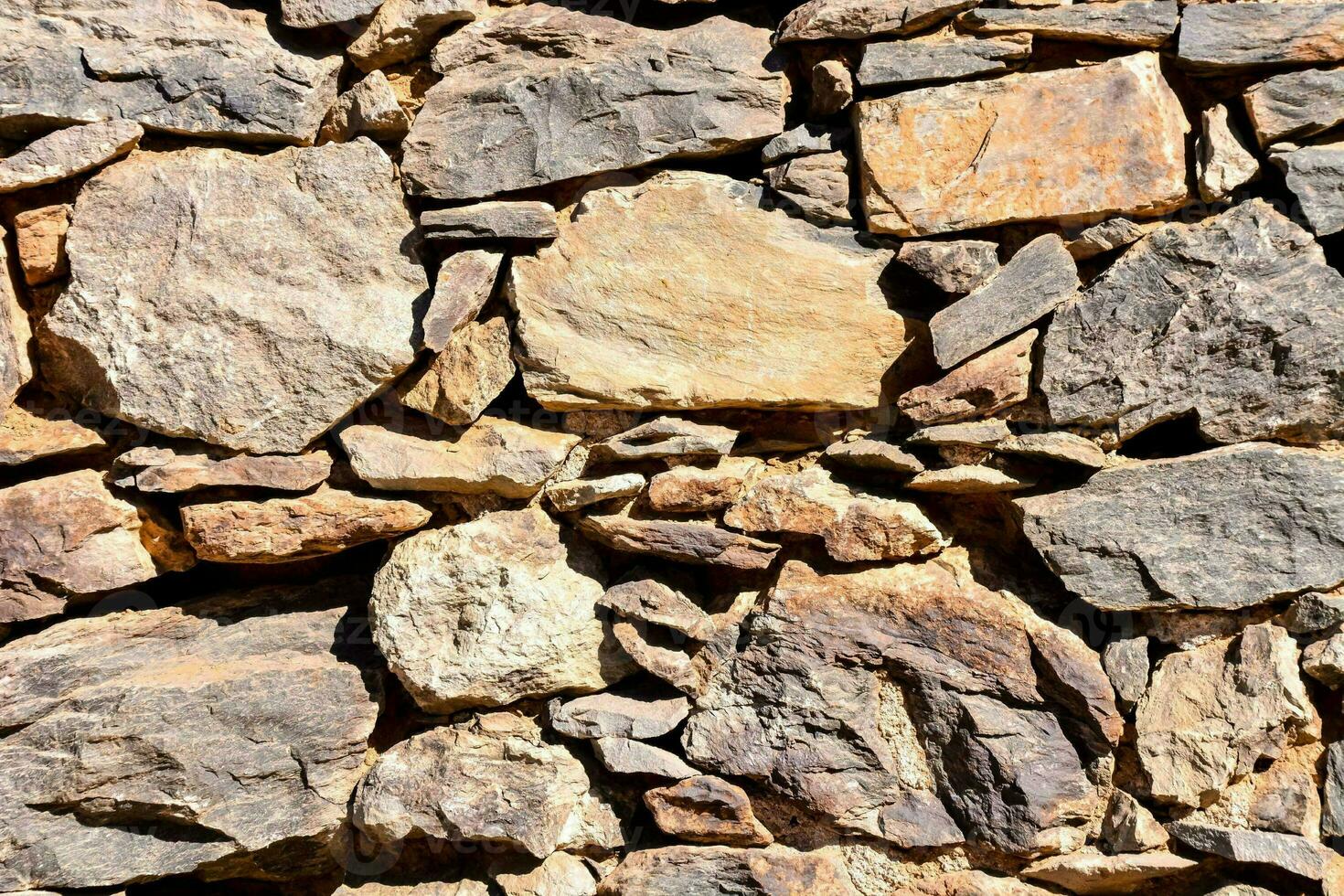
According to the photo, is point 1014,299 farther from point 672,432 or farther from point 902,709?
point 902,709

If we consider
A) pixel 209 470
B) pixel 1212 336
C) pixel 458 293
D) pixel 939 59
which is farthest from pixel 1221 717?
pixel 209 470

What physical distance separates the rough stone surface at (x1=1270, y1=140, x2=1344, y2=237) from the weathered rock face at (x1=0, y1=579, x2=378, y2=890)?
9.30ft

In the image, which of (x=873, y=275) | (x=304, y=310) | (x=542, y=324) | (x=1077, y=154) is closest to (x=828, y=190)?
(x=873, y=275)

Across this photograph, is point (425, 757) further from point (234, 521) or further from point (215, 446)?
point (215, 446)

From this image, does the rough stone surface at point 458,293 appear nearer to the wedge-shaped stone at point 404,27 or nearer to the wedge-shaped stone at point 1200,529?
the wedge-shaped stone at point 404,27

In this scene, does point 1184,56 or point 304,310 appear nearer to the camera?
point 1184,56

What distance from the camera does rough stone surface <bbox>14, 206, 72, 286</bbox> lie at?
9.22ft

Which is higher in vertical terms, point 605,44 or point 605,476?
point 605,44

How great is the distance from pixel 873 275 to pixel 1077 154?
593 mm

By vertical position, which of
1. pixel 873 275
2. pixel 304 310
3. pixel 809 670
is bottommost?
pixel 809 670

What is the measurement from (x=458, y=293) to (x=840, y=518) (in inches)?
47.4

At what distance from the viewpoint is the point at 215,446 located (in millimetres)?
2844

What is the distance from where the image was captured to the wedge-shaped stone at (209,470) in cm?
277

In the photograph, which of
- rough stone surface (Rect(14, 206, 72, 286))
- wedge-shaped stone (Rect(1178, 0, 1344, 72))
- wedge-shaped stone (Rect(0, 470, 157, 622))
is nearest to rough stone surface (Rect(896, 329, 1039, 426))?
wedge-shaped stone (Rect(1178, 0, 1344, 72))
